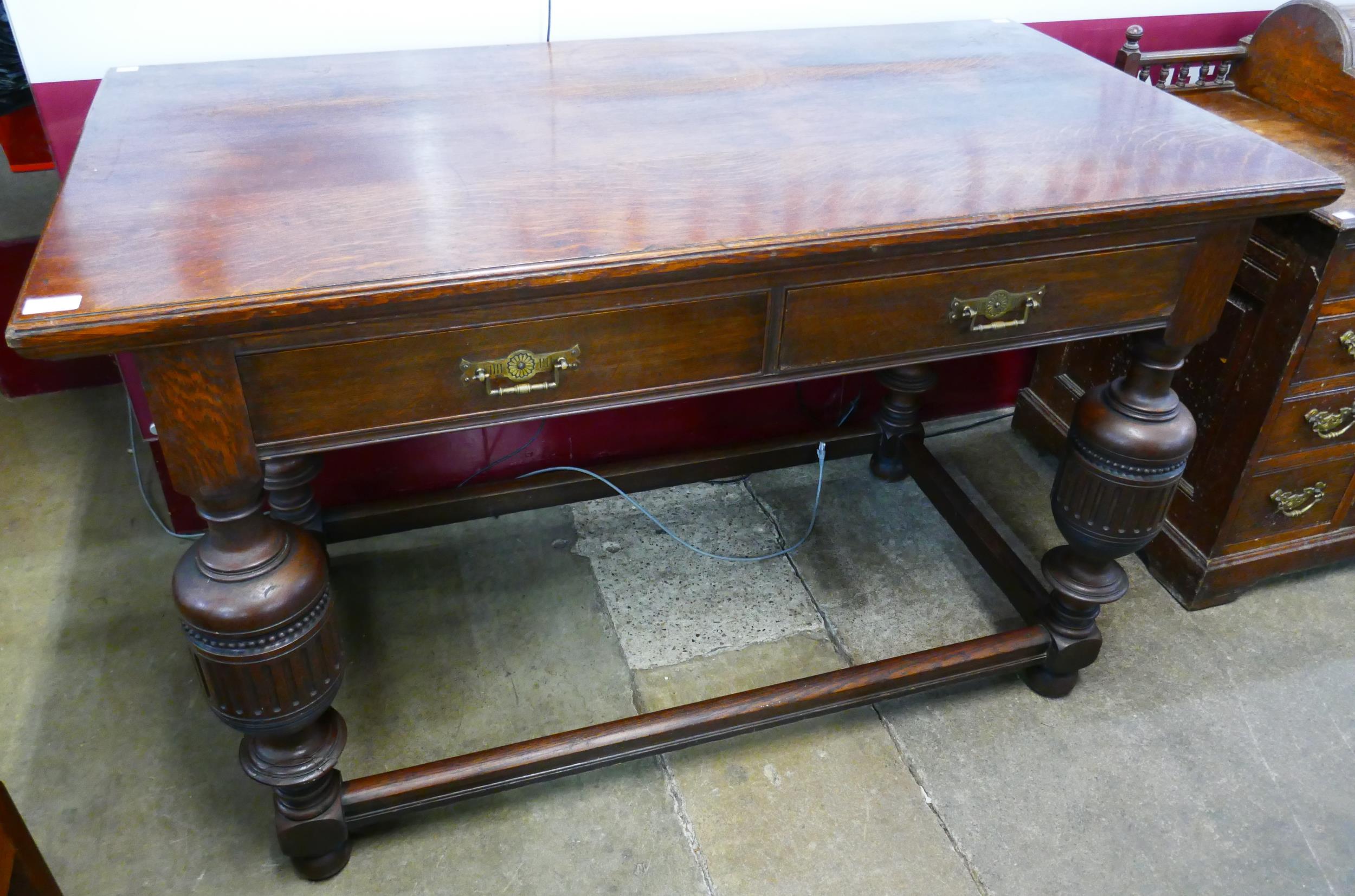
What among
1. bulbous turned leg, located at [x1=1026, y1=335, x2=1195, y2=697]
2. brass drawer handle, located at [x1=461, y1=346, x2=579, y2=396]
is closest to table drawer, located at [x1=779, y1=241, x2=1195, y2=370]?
bulbous turned leg, located at [x1=1026, y1=335, x2=1195, y2=697]

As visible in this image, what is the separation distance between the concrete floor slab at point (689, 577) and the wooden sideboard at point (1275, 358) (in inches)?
29.6

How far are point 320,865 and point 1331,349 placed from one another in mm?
1800

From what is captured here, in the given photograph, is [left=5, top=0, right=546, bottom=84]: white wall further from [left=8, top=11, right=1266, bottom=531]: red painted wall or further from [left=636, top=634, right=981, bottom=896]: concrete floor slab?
[left=636, top=634, right=981, bottom=896]: concrete floor slab

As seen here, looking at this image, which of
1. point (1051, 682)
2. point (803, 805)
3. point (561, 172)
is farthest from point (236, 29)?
point (1051, 682)

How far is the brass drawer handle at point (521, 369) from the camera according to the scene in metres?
1.17

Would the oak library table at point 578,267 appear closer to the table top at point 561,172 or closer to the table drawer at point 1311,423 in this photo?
the table top at point 561,172

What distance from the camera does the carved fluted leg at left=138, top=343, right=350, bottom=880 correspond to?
109 cm

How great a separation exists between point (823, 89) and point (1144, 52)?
0.99 metres

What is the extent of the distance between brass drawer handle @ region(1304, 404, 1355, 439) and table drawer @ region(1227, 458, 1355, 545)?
0.07m

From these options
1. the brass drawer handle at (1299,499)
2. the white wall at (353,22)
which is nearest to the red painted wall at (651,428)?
the white wall at (353,22)

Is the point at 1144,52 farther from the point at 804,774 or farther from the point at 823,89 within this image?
the point at 804,774

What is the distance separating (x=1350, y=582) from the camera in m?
2.08

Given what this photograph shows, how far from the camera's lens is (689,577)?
2.04 m

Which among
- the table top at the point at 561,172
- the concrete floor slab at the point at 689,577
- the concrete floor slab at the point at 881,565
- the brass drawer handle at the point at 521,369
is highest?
the table top at the point at 561,172
